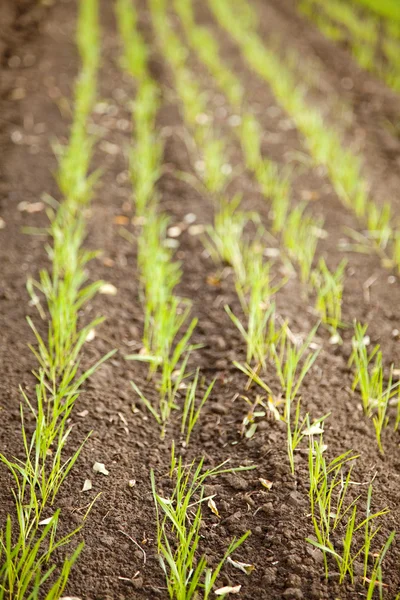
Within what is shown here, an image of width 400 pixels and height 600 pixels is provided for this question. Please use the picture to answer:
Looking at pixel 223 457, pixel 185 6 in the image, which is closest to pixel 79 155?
pixel 223 457

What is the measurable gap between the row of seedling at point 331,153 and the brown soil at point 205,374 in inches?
3.8

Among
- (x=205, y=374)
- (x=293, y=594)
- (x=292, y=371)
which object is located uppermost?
(x=292, y=371)

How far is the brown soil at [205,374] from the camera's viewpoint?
140 cm

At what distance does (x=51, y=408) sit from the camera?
68.7 inches

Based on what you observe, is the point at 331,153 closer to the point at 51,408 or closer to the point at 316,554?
the point at 51,408

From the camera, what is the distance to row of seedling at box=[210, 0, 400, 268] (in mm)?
2846

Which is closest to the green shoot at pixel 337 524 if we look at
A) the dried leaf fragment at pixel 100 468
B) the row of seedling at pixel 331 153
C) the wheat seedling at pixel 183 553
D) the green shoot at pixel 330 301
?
the wheat seedling at pixel 183 553

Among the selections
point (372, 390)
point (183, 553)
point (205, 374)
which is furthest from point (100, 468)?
point (372, 390)

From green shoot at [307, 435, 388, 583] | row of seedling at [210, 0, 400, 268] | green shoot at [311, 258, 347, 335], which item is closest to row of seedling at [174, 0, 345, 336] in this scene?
green shoot at [311, 258, 347, 335]

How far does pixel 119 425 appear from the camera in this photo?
1777 mm

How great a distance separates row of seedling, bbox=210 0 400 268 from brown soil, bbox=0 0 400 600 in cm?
10

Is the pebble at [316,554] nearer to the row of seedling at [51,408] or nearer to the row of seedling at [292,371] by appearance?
the row of seedling at [292,371]

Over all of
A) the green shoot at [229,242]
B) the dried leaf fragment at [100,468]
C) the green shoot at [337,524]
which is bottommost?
the dried leaf fragment at [100,468]

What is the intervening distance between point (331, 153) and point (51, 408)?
2.60 m
